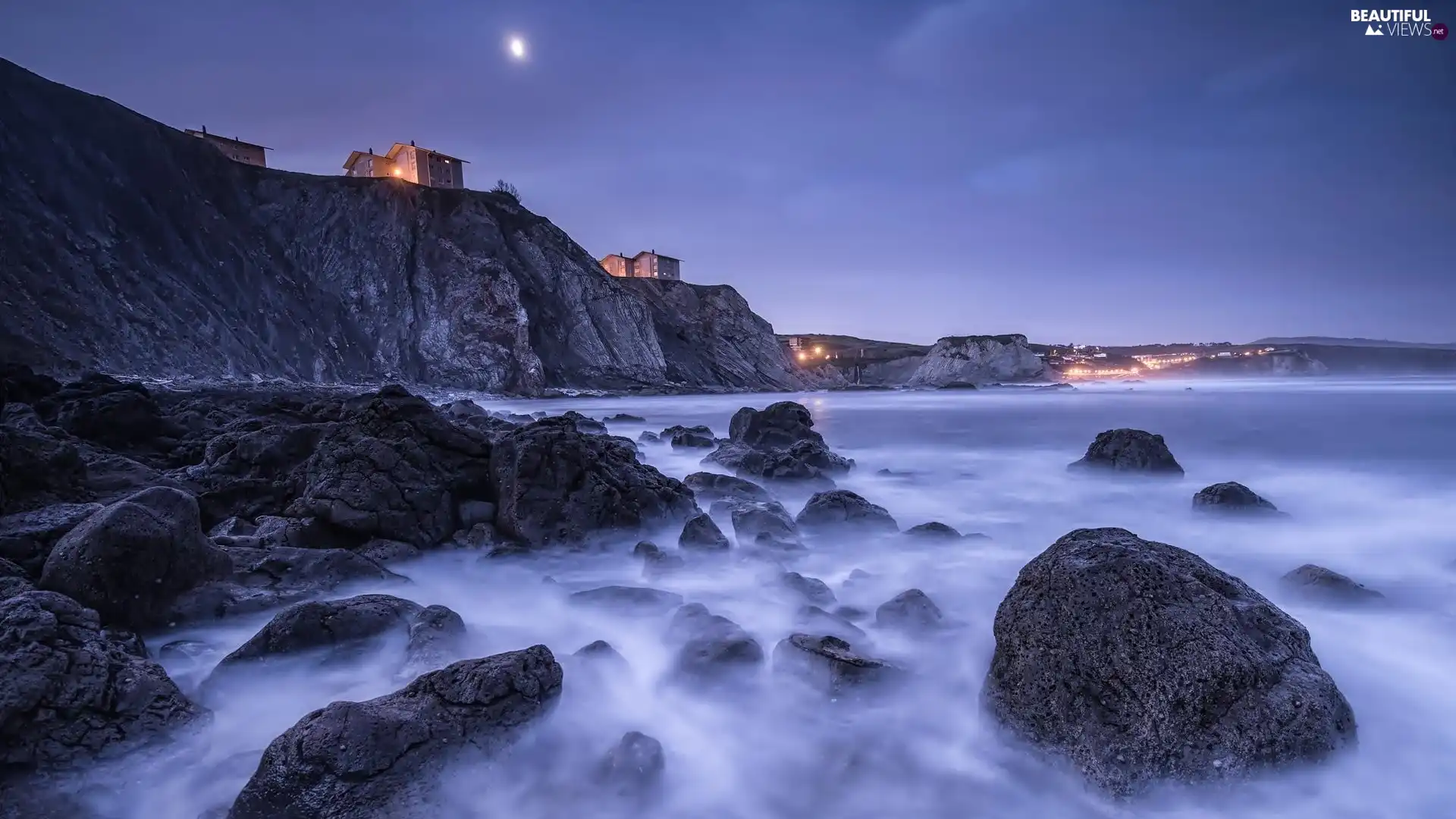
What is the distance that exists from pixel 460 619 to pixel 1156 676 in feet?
10.3

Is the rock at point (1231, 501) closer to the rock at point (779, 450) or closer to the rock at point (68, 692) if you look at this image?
the rock at point (779, 450)

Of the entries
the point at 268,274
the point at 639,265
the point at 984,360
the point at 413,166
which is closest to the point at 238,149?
the point at 413,166

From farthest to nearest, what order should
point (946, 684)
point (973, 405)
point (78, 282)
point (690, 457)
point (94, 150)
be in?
point (973, 405)
point (94, 150)
point (78, 282)
point (690, 457)
point (946, 684)

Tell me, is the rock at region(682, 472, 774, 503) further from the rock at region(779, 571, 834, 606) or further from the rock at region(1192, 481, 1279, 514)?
the rock at region(1192, 481, 1279, 514)

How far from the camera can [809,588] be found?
435 centimetres

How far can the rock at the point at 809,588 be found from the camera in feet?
Answer: 14.0

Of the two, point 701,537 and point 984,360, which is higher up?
point 984,360

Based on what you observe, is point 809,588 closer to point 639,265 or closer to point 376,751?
point 376,751

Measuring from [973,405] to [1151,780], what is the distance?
2918cm

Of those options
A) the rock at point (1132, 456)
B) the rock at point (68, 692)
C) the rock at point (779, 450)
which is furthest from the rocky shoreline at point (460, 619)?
the rock at point (1132, 456)

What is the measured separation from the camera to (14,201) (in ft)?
71.0

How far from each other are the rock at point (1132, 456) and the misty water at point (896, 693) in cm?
53

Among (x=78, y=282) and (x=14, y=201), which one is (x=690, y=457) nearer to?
(x=78, y=282)

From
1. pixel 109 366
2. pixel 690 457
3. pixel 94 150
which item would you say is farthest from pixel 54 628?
pixel 94 150
